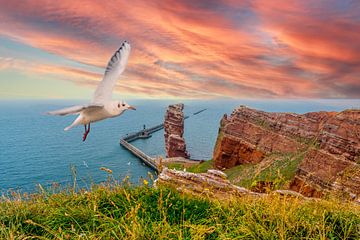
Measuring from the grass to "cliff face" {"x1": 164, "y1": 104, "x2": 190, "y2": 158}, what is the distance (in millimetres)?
76481

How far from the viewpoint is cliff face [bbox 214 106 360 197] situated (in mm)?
19781

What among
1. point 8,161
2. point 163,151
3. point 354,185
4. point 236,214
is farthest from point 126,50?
point 163,151

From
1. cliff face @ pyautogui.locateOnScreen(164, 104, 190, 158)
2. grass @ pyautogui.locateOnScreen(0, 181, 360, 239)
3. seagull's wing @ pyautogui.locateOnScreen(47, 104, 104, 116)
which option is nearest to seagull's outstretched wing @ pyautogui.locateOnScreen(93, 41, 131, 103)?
seagull's wing @ pyautogui.locateOnScreen(47, 104, 104, 116)

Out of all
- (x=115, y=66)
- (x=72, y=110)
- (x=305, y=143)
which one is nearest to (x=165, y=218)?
(x=72, y=110)

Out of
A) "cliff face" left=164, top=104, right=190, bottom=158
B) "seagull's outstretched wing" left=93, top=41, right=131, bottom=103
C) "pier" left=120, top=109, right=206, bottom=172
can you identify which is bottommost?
"pier" left=120, top=109, right=206, bottom=172

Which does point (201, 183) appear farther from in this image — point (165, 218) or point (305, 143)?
point (305, 143)

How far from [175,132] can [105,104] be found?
8296 cm

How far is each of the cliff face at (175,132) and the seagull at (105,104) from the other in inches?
2995

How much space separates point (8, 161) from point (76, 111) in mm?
86584

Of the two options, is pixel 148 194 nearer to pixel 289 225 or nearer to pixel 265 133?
pixel 289 225

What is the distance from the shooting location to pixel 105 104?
19.7 feet

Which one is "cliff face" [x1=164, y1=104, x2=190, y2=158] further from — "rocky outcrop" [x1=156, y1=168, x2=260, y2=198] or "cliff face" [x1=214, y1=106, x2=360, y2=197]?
"rocky outcrop" [x1=156, y1=168, x2=260, y2=198]

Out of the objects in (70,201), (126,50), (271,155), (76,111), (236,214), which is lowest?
(271,155)

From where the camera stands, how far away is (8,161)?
259 ft
